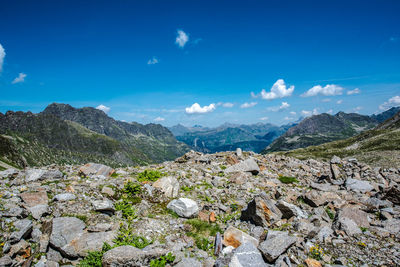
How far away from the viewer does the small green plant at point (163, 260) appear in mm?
6877

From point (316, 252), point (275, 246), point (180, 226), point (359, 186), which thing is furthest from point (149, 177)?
point (359, 186)

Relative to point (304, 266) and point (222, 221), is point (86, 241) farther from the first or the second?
point (304, 266)

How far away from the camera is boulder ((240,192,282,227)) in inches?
397

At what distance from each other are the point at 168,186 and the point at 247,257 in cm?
690

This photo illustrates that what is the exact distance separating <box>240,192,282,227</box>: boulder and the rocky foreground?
2.0 inches

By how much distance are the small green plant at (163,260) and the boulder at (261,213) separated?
472 cm

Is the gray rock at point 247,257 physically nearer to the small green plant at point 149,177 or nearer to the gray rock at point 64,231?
the gray rock at point 64,231

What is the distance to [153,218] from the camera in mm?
10109

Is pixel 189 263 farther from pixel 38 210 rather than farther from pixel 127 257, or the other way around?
pixel 38 210

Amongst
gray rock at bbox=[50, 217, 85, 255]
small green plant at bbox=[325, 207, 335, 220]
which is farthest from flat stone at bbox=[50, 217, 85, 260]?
small green plant at bbox=[325, 207, 335, 220]

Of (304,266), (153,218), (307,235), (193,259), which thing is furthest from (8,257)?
(307,235)

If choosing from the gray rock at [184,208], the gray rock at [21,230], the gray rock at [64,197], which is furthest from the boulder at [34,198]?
the gray rock at [184,208]

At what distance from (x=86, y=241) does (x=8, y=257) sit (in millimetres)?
2166

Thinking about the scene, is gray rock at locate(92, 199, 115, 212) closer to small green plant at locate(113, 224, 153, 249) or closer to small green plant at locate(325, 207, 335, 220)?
small green plant at locate(113, 224, 153, 249)
